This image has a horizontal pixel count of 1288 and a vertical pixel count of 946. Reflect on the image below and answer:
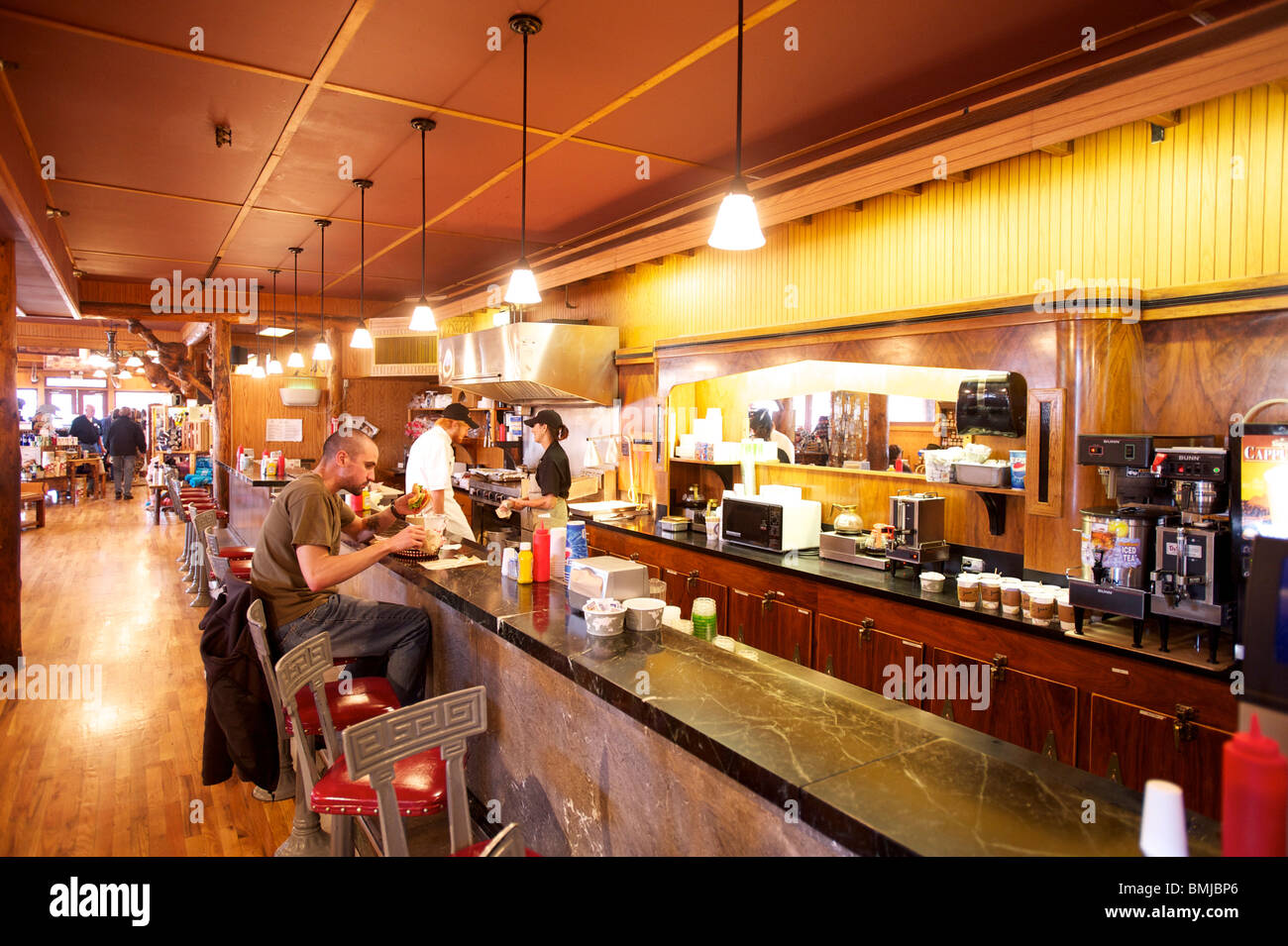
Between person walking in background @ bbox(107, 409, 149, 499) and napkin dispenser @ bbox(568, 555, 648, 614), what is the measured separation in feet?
49.9

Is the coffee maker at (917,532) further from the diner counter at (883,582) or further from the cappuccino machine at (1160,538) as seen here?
the cappuccino machine at (1160,538)

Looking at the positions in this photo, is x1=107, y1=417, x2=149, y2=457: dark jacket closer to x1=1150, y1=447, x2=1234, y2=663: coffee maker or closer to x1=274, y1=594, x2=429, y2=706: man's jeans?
x1=274, y1=594, x2=429, y2=706: man's jeans

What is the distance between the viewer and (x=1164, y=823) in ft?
3.16

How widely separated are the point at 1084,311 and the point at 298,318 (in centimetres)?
982

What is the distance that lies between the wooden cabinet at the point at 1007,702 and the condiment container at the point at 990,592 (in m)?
0.22

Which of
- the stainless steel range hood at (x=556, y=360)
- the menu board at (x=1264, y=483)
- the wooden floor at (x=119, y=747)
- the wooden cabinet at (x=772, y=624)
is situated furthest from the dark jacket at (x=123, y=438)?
the menu board at (x=1264, y=483)

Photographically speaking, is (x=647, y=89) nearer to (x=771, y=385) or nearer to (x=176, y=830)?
(x=771, y=385)

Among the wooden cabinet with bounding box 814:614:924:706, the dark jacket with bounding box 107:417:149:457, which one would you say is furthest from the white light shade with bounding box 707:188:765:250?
the dark jacket with bounding box 107:417:149:457

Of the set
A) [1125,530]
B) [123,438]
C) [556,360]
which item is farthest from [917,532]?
[123,438]

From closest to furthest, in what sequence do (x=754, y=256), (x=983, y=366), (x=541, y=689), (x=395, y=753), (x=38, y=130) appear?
(x=395, y=753), (x=541, y=689), (x=983, y=366), (x=38, y=130), (x=754, y=256)

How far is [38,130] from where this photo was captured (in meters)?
4.04

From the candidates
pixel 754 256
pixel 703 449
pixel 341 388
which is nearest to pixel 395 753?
pixel 703 449

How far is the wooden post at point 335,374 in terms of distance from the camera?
10438 millimetres

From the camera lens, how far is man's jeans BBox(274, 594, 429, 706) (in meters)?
3.22
